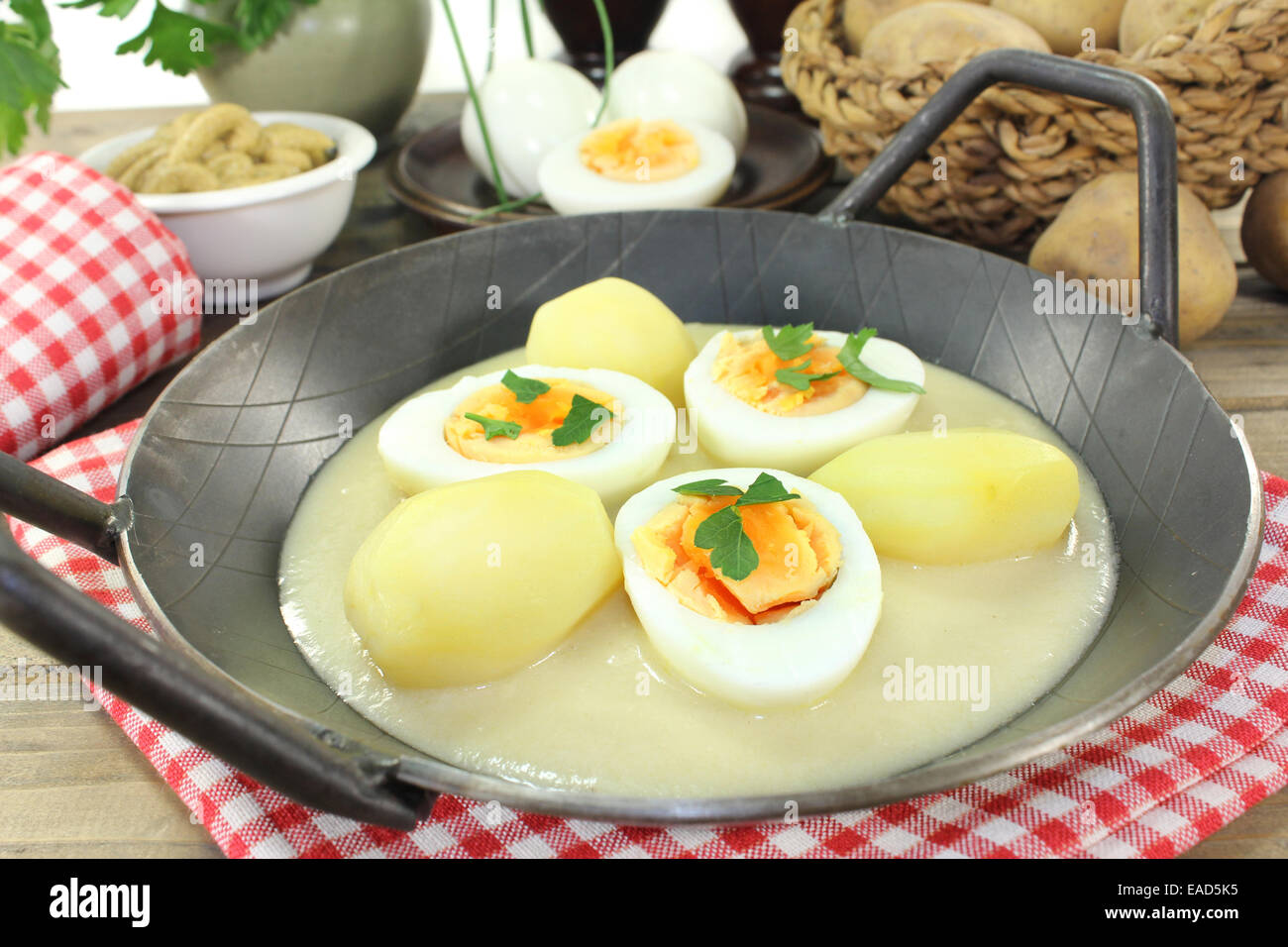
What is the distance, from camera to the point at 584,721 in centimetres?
110

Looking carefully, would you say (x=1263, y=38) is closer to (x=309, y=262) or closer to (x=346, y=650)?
(x=346, y=650)

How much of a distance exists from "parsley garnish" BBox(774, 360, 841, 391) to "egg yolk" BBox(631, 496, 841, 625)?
11.3 inches

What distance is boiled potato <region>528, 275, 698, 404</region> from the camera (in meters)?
1.60

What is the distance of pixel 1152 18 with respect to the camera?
1.91m

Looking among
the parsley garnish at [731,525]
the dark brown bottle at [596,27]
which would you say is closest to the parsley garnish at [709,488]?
the parsley garnish at [731,525]

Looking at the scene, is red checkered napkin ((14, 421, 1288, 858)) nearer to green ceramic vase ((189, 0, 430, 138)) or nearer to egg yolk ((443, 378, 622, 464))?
egg yolk ((443, 378, 622, 464))

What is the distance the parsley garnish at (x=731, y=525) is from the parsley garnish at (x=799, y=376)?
0.26 metres

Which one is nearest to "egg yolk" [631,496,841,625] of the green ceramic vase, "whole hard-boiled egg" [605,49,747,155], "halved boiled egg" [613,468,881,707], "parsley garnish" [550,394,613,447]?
"halved boiled egg" [613,468,881,707]

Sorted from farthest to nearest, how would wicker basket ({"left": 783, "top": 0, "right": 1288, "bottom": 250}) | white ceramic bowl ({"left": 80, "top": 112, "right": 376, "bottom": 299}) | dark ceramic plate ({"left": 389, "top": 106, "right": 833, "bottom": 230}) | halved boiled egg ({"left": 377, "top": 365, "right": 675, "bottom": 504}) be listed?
dark ceramic plate ({"left": 389, "top": 106, "right": 833, "bottom": 230}) < white ceramic bowl ({"left": 80, "top": 112, "right": 376, "bottom": 299}) < wicker basket ({"left": 783, "top": 0, "right": 1288, "bottom": 250}) < halved boiled egg ({"left": 377, "top": 365, "right": 675, "bottom": 504})

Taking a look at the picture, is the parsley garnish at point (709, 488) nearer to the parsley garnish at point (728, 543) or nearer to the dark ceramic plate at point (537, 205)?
the parsley garnish at point (728, 543)

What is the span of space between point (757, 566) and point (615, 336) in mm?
606

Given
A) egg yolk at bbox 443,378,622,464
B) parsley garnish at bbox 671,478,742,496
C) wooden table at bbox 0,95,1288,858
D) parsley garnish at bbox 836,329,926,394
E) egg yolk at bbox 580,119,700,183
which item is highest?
egg yolk at bbox 580,119,700,183

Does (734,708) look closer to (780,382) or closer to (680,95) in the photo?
(780,382)

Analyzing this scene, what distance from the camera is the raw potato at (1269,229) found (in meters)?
1.97
